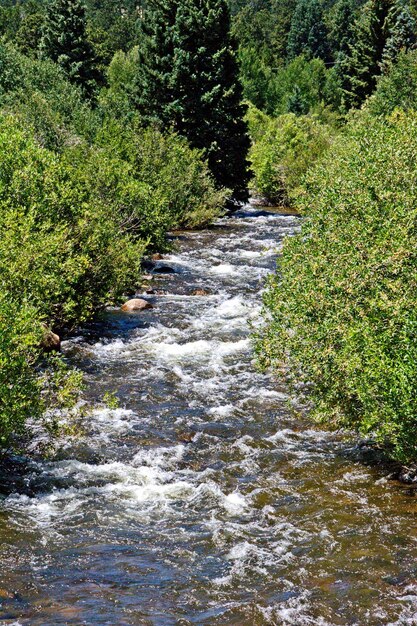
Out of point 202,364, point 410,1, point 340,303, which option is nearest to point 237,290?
point 202,364

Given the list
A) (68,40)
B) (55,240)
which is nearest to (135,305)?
(55,240)

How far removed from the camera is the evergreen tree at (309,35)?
147 metres

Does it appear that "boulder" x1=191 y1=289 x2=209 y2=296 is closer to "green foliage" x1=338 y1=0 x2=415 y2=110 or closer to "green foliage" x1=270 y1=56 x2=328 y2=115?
"green foliage" x1=338 y1=0 x2=415 y2=110

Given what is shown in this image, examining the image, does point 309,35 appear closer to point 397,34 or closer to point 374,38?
point 374,38

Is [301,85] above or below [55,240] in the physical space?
above

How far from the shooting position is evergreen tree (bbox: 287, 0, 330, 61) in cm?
14675

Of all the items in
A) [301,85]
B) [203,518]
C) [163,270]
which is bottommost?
[203,518]

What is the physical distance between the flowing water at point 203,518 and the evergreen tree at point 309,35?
14088 cm

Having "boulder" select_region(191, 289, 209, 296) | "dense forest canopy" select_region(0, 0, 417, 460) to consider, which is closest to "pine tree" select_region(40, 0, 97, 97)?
"dense forest canopy" select_region(0, 0, 417, 460)

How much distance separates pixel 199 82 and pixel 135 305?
2799cm

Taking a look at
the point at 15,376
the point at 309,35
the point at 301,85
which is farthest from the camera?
the point at 309,35

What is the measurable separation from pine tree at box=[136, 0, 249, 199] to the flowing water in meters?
32.3

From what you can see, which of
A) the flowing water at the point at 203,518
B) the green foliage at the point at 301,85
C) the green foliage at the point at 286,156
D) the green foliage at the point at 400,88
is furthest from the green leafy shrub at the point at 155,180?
the green foliage at the point at 301,85

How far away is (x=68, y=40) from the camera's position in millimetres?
62656
